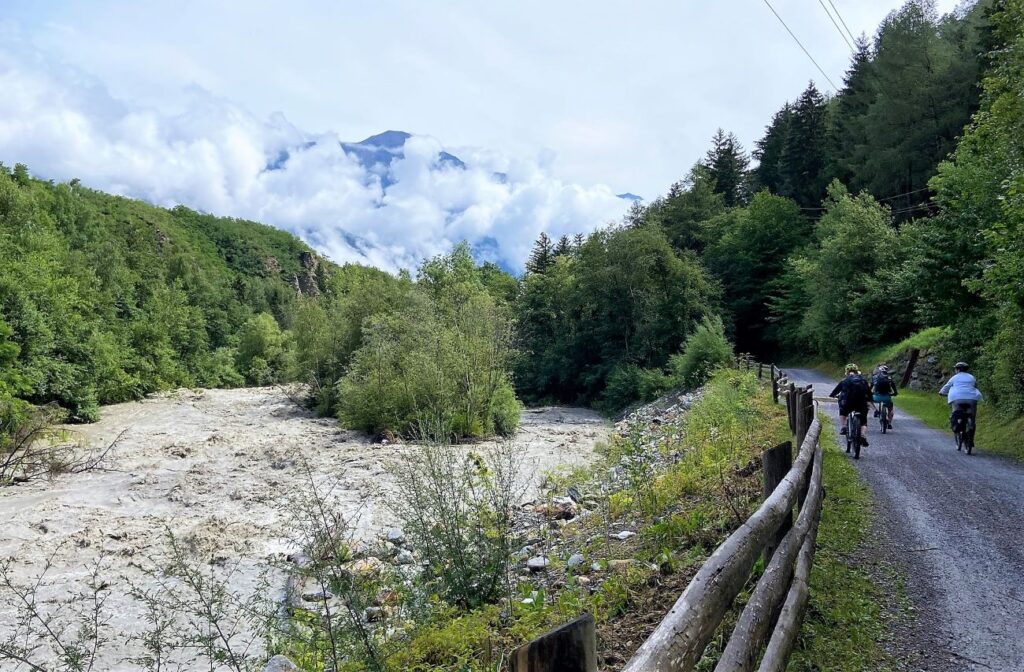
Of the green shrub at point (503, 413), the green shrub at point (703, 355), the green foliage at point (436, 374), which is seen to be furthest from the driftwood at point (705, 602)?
the green shrub at point (703, 355)

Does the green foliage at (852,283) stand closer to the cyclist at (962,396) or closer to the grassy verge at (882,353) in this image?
the grassy verge at (882,353)

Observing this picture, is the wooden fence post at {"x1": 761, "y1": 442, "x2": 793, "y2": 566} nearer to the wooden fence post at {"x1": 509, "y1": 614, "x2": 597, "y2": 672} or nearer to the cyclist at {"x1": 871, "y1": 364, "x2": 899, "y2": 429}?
the wooden fence post at {"x1": 509, "y1": 614, "x2": 597, "y2": 672}

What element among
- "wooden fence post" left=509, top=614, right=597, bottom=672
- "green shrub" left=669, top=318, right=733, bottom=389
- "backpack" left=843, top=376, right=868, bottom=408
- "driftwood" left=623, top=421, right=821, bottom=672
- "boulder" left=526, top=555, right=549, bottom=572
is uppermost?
"green shrub" left=669, top=318, right=733, bottom=389

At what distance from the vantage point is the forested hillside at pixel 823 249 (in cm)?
1986

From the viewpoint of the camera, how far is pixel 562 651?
5.52ft

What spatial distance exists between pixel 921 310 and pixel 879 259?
16.8 meters

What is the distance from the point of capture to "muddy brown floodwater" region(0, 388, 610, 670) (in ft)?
35.7

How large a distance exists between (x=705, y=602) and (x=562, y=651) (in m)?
1.16

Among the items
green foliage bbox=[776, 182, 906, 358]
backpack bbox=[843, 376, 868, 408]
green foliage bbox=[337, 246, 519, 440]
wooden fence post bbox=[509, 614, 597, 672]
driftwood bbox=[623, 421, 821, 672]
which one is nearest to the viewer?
wooden fence post bbox=[509, 614, 597, 672]

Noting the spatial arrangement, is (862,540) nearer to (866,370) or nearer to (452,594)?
(452,594)

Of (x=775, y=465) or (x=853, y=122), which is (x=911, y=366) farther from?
(x=853, y=122)

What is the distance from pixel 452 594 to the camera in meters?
6.08

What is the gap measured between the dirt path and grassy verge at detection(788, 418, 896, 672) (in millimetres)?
238

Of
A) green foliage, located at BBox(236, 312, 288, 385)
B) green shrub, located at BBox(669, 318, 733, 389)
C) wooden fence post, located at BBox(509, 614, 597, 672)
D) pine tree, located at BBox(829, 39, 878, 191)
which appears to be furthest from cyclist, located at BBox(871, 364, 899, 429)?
green foliage, located at BBox(236, 312, 288, 385)
